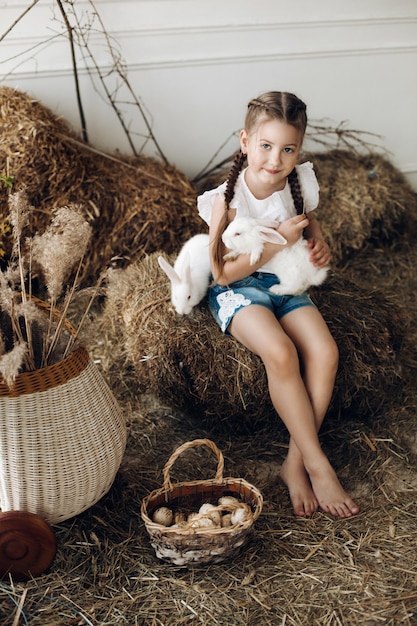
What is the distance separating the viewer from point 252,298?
2.36 m

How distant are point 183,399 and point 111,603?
2.79ft

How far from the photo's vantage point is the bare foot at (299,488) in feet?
7.19

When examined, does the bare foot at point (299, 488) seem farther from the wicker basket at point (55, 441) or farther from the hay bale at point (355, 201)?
the hay bale at point (355, 201)

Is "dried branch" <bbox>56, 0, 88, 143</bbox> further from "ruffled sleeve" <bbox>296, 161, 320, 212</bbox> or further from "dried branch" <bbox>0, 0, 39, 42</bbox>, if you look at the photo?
"ruffled sleeve" <bbox>296, 161, 320, 212</bbox>

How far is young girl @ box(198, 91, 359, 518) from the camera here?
7.20ft

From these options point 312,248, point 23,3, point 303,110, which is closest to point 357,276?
point 312,248

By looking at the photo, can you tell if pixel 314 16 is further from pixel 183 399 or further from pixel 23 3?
pixel 183 399

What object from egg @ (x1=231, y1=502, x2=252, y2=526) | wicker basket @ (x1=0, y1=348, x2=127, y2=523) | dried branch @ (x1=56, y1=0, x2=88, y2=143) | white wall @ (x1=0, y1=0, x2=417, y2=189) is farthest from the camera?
white wall @ (x1=0, y1=0, x2=417, y2=189)

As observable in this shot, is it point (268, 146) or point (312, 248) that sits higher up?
point (268, 146)

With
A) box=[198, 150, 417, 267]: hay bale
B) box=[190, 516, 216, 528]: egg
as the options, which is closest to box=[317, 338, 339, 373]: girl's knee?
box=[190, 516, 216, 528]: egg

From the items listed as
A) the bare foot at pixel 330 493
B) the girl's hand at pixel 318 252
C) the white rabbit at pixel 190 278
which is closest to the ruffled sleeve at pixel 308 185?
the girl's hand at pixel 318 252

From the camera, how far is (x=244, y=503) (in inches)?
80.4

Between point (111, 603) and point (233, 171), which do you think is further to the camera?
point (233, 171)

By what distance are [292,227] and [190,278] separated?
0.40 m
